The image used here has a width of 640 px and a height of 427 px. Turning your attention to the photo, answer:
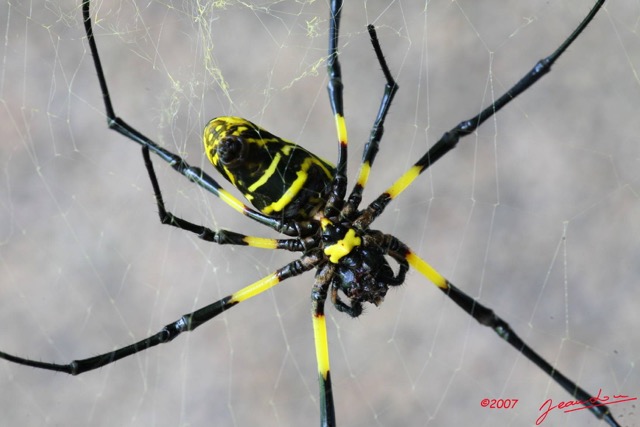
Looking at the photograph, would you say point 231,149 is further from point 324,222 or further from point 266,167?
point 324,222

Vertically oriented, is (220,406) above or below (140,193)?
below

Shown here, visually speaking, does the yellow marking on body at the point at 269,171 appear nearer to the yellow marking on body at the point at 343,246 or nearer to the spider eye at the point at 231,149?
the spider eye at the point at 231,149

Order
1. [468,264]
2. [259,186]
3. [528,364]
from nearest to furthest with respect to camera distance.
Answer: [259,186] → [528,364] → [468,264]

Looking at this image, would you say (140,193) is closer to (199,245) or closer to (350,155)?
(199,245)

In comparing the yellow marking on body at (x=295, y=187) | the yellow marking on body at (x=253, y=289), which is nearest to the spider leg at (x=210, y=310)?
the yellow marking on body at (x=253, y=289)

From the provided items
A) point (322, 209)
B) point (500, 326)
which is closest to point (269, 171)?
point (322, 209)

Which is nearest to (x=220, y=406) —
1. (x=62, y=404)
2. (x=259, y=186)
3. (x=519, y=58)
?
(x=62, y=404)

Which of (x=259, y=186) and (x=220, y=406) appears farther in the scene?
(x=220, y=406)
